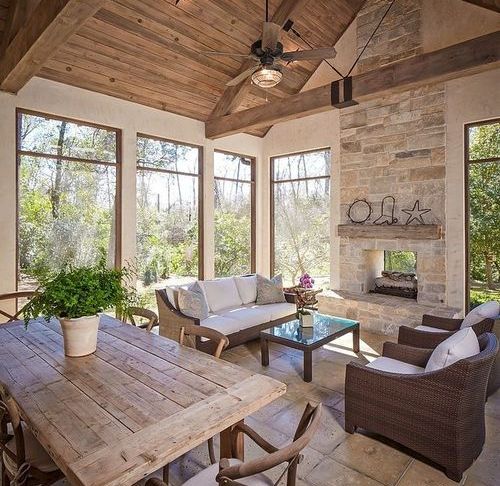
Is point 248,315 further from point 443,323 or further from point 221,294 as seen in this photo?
point 443,323

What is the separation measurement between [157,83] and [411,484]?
5600mm

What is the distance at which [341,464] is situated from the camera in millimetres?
2309

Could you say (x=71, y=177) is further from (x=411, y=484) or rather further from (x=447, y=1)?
(x=447, y=1)

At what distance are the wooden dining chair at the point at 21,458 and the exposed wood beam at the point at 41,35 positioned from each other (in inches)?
105

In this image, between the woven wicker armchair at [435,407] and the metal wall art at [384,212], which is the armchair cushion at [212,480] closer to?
the woven wicker armchair at [435,407]

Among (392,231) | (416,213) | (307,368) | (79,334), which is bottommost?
(307,368)

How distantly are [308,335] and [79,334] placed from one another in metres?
2.43

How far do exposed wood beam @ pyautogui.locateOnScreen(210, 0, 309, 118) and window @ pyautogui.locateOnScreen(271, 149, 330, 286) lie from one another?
5.50 feet

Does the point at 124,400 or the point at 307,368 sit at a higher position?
the point at 124,400

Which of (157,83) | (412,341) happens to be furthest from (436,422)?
(157,83)

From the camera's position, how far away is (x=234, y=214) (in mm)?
7160

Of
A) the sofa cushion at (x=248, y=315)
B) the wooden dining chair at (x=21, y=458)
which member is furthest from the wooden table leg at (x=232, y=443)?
the sofa cushion at (x=248, y=315)

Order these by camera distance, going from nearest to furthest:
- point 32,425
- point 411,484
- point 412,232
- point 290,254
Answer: point 32,425
point 411,484
point 412,232
point 290,254

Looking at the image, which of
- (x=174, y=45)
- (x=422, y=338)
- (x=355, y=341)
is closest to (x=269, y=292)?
(x=355, y=341)
